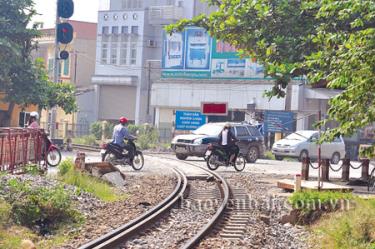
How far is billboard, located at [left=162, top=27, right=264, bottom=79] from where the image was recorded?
183ft

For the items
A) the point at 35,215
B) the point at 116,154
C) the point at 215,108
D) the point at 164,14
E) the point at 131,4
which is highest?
the point at 131,4

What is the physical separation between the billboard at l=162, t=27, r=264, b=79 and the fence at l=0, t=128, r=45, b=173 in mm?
35256

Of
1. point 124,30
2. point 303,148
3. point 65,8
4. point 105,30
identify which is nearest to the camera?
point 65,8

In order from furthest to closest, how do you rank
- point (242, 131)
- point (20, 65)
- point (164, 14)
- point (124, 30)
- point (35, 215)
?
1. point (124, 30)
2. point (164, 14)
3. point (20, 65)
4. point (242, 131)
5. point (35, 215)

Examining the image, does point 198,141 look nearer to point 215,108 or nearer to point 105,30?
point 215,108

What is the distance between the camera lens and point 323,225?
42.7 feet

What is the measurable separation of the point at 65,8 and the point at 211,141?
7.66 metres

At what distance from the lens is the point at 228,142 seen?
25594 mm

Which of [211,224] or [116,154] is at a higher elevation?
[116,154]

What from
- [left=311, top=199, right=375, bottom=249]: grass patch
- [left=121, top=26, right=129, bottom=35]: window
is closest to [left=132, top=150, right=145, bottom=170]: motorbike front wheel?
[left=311, top=199, right=375, bottom=249]: grass patch

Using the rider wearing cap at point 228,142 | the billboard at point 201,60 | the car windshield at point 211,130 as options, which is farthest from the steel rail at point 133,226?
the billboard at point 201,60

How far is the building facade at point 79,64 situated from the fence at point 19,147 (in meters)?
44.8

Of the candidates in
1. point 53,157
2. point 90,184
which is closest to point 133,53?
point 53,157

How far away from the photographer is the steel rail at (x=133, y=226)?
10.4 m
